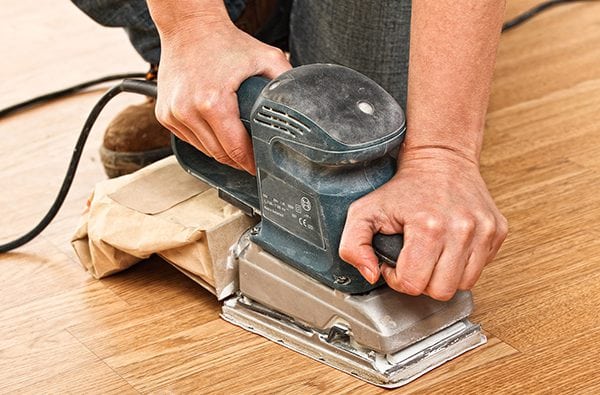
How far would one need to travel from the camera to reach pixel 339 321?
4.08 ft

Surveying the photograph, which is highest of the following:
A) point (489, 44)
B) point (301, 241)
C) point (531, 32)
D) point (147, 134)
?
point (489, 44)

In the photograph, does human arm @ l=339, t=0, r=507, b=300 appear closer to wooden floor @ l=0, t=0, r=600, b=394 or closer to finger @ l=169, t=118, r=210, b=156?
wooden floor @ l=0, t=0, r=600, b=394

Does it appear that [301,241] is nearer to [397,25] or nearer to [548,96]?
[397,25]

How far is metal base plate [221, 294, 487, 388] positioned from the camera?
122 cm

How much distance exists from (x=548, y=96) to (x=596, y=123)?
165mm

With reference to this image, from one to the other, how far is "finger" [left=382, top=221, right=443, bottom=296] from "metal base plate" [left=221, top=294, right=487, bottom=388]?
0.11m

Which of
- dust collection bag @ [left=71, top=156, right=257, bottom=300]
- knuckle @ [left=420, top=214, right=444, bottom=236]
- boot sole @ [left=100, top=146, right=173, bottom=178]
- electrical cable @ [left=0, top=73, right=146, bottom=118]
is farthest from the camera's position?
electrical cable @ [left=0, top=73, right=146, bottom=118]

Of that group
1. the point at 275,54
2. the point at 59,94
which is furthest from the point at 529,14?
the point at 275,54

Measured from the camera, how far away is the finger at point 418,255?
1.13 meters

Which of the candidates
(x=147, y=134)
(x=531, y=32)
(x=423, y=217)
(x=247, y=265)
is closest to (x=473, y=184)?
(x=423, y=217)

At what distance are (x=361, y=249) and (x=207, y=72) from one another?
0.33 metres

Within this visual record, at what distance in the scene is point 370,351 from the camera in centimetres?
123

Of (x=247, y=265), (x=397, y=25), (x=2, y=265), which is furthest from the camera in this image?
(x=397, y=25)

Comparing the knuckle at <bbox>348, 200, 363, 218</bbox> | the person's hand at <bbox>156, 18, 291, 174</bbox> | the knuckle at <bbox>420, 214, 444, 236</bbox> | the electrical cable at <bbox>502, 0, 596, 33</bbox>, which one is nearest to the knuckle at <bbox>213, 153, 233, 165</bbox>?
the person's hand at <bbox>156, 18, 291, 174</bbox>
